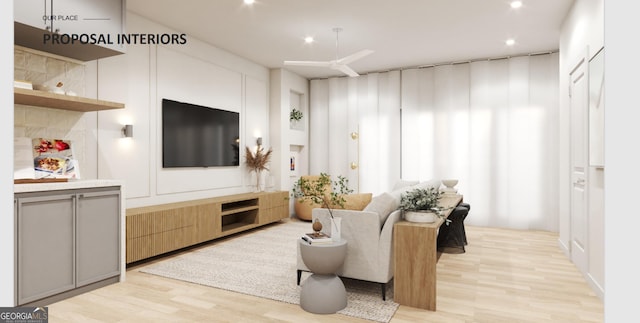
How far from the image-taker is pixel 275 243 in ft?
15.1

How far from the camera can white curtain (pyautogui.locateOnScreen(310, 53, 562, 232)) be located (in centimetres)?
551

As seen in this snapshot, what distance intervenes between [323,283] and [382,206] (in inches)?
30.0

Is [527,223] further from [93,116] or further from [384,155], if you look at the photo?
[93,116]

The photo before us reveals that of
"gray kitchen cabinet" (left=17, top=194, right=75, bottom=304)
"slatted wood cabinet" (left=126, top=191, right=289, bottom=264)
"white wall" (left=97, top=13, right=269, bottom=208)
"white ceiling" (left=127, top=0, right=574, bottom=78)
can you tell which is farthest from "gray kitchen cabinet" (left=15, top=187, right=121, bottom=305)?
"white ceiling" (left=127, top=0, right=574, bottom=78)

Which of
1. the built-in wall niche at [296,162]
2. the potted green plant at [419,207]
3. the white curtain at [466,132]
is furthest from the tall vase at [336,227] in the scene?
the built-in wall niche at [296,162]

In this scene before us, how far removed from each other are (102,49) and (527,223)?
19.8ft

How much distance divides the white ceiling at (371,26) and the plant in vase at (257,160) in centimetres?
153

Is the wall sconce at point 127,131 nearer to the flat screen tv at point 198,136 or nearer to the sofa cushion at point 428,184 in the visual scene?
the flat screen tv at point 198,136

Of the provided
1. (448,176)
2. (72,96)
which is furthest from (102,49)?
(448,176)

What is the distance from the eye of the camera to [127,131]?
3.92 meters
